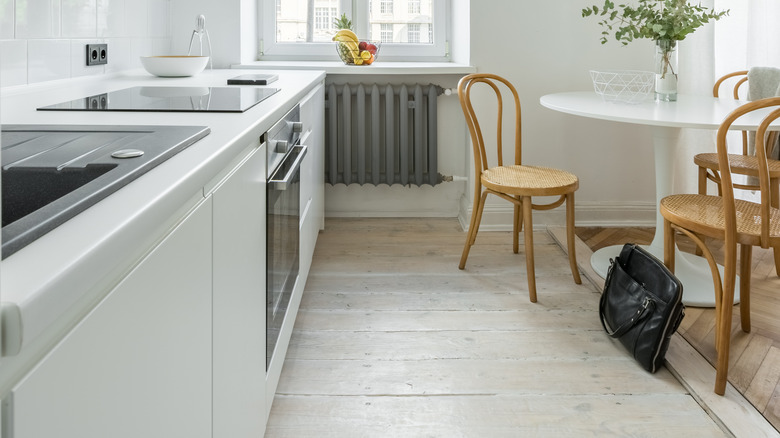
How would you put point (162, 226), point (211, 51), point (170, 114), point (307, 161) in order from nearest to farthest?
point (162, 226), point (170, 114), point (307, 161), point (211, 51)

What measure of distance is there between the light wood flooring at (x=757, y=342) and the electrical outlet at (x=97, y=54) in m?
2.16

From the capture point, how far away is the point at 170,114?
1449 millimetres

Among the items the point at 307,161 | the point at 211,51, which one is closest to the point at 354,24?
the point at 211,51

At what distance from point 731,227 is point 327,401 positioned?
3.93 feet

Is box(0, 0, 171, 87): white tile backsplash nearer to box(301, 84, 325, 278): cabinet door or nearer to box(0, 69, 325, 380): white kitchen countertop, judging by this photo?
box(0, 69, 325, 380): white kitchen countertop

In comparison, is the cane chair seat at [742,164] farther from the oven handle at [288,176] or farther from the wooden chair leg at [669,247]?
the oven handle at [288,176]

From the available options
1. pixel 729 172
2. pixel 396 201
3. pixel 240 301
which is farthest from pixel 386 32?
pixel 240 301

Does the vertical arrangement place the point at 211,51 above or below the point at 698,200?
above

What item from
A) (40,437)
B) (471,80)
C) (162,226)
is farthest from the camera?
(471,80)

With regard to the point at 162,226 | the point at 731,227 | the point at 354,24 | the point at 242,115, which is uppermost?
the point at 354,24

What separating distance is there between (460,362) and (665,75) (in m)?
1.51

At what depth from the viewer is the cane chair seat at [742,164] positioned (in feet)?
8.95

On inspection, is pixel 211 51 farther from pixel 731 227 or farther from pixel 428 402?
pixel 731 227

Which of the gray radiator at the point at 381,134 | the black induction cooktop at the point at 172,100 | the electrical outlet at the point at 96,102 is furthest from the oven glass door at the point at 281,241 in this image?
the gray radiator at the point at 381,134
